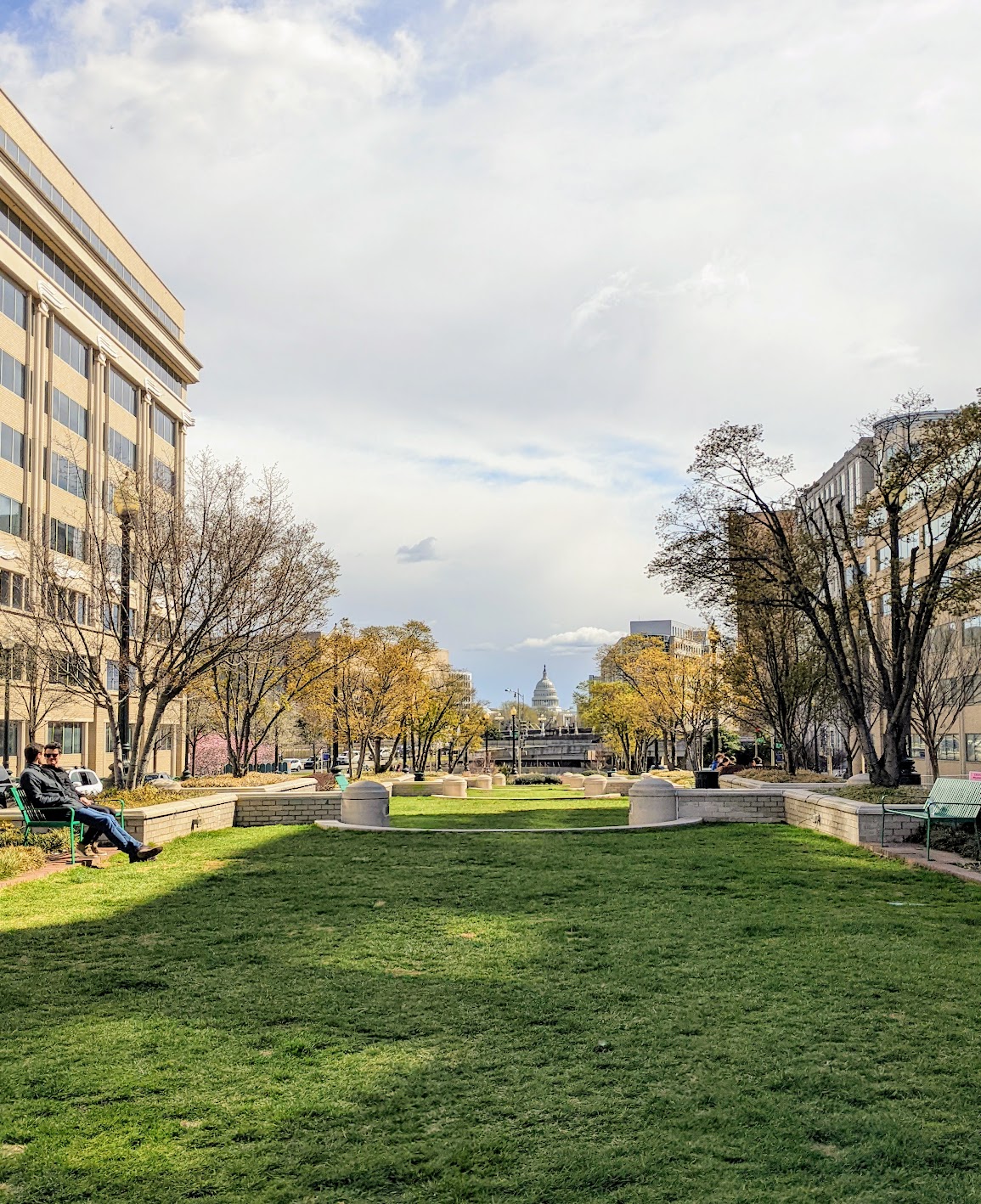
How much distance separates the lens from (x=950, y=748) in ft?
178

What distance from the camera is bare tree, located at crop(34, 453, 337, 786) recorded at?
20453 mm

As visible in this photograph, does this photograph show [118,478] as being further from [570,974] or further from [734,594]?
[570,974]

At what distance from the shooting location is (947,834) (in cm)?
1412

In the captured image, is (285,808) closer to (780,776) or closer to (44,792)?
(44,792)

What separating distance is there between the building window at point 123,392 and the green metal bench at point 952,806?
157 feet

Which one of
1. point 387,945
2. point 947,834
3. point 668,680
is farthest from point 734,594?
point 668,680

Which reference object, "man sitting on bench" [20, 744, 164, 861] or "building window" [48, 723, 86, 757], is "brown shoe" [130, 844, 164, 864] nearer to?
"man sitting on bench" [20, 744, 164, 861]

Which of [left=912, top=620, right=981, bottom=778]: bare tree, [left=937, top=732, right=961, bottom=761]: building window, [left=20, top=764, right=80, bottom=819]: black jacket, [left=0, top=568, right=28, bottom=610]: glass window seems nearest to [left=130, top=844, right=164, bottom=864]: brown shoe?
[left=20, top=764, right=80, bottom=819]: black jacket

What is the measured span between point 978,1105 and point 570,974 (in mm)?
2983

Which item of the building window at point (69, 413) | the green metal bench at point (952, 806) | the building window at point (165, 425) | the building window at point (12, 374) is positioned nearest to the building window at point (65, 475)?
the building window at point (69, 413)

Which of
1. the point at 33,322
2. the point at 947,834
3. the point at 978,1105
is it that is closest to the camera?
the point at 978,1105

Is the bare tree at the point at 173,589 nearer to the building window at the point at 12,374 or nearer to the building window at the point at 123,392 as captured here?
the building window at the point at 12,374

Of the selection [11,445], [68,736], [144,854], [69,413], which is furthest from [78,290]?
[144,854]

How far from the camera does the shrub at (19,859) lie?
1169 cm
